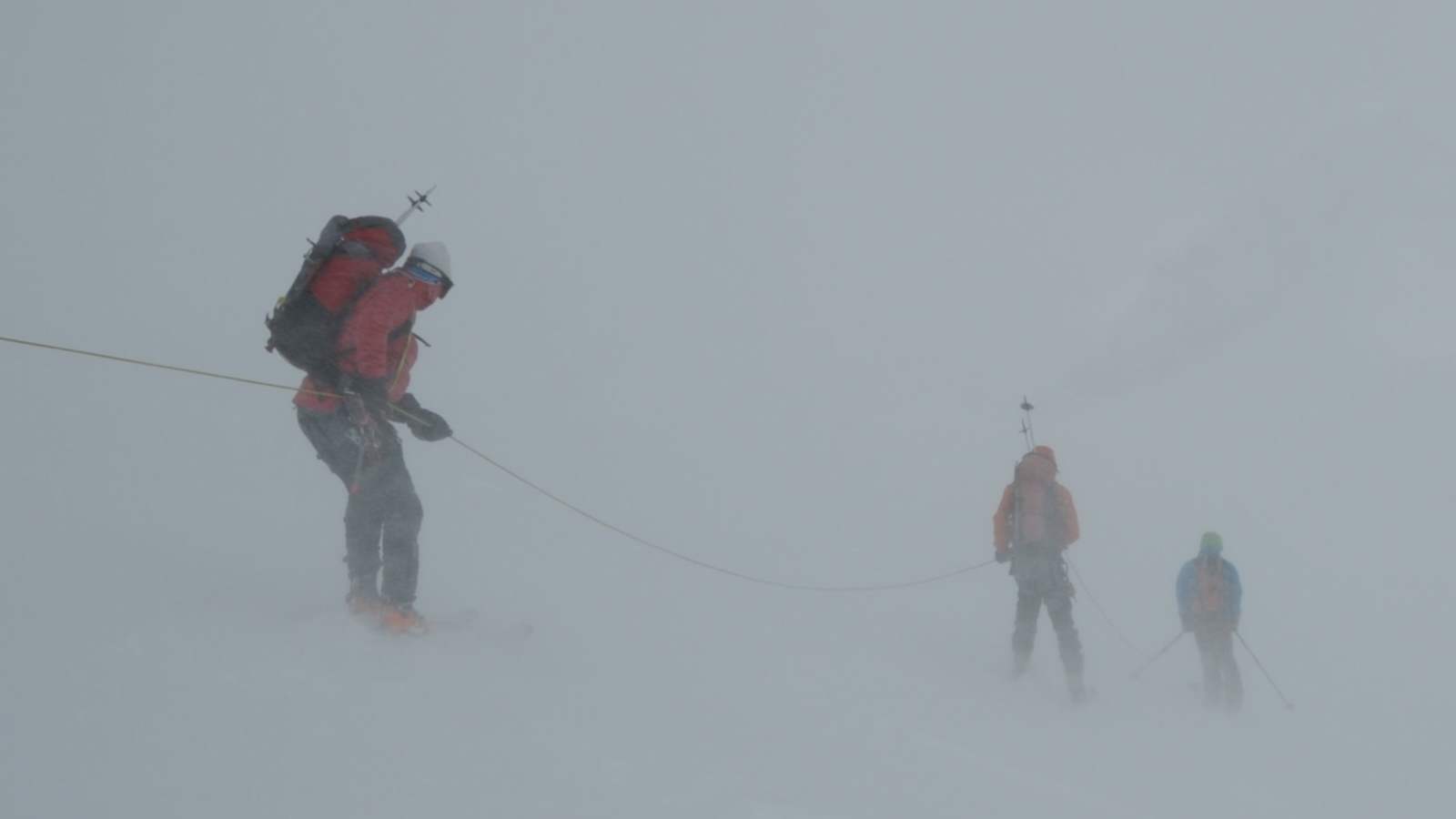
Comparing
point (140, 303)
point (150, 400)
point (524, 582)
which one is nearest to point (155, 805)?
point (524, 582)

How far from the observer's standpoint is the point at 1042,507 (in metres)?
8.06

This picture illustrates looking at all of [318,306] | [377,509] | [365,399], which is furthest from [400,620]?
[318,306]

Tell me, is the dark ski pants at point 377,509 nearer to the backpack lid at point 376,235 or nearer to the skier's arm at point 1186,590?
the backpack lid at point 376,235

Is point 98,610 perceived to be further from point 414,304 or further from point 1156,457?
point 1156,457

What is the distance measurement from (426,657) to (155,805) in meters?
1.78

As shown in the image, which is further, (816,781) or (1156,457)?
(1156,457)

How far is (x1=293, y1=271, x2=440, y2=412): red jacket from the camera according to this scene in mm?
4551

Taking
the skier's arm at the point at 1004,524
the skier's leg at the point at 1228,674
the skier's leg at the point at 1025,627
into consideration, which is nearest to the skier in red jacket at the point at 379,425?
the skier's arm at the point at 1004,524

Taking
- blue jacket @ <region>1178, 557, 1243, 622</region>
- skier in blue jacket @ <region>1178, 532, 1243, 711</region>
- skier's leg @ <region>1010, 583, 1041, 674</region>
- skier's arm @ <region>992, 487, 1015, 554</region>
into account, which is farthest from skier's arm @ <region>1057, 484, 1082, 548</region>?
skier in blue jacket @ <region>1178, 532, 1243, 711</region>

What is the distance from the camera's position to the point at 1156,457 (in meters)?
30.8

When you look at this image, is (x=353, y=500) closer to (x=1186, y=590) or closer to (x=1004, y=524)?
(x=1004, y=524)

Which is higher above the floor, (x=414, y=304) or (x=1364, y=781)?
(x=414, y=304)

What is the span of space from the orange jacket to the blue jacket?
191cm

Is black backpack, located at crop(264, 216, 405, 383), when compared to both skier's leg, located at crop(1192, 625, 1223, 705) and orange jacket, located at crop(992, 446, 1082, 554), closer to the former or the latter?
orange jacket, located at crop(992, 446, 1082, 554)
